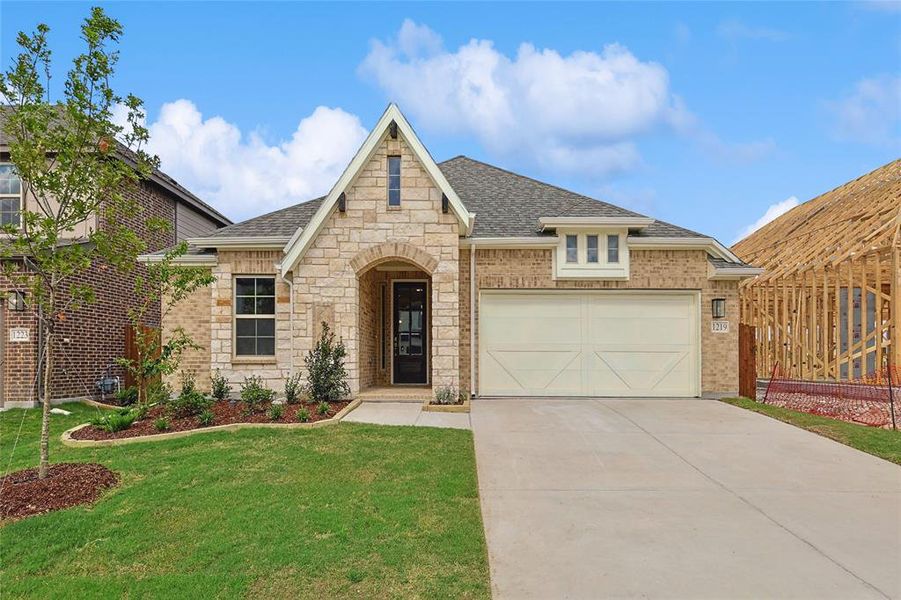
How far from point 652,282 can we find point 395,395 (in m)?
6.27

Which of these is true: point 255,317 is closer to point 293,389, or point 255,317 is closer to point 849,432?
point 293,389

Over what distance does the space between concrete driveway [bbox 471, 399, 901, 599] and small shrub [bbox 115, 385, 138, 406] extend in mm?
8096

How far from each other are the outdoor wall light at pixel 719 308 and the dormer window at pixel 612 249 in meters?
2.37

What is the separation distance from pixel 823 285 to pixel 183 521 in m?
19.3

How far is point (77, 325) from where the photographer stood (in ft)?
45.8

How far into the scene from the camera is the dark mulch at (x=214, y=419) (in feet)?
30.2

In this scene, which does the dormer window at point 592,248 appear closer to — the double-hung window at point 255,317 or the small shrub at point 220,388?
the double-hung window at point 255,317

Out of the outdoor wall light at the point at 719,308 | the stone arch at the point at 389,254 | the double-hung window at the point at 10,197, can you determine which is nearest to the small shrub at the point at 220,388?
the stone arch at the point at 389,254

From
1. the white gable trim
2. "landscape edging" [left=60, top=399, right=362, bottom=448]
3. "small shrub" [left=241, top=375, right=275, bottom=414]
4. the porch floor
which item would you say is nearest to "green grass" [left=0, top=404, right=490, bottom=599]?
"landscape edging" [left=60, top=399, right=362, bottom=448]

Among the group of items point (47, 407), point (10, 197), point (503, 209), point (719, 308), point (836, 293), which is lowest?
point (47, 407)

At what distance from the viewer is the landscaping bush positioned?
11.6 m

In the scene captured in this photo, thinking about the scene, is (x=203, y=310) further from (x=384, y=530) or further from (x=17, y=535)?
(x=384, y=530)

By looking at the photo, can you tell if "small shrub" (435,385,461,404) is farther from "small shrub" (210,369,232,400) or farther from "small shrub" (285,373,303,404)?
"small shrub" (210,369,232,400)

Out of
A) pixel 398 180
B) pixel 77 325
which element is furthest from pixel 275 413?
pixel 77 325
